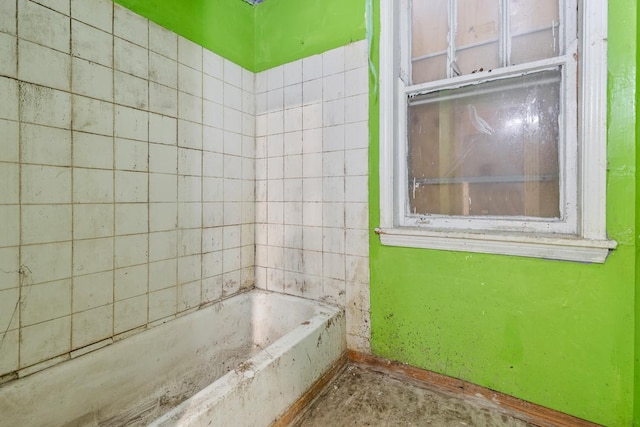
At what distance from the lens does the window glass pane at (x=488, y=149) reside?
141 centimetres

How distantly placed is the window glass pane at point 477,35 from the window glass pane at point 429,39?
0.08 meters

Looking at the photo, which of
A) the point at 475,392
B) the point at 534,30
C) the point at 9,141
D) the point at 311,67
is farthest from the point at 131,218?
the point at 534,30

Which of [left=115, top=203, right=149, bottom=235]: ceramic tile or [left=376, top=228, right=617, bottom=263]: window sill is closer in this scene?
[left=376, top=228, right=617, bottom=263]: window sill

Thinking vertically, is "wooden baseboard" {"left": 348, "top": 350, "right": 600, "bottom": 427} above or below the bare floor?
above

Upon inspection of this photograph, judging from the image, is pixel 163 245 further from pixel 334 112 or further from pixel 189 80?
pixel 334 112

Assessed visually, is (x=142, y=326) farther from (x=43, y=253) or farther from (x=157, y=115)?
(x=157, y=115)

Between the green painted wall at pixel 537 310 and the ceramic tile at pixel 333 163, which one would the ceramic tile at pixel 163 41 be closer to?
the ceramic tile at pixel 333 163

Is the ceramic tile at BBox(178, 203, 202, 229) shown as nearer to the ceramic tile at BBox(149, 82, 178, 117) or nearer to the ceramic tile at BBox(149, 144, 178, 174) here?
the ceramic tile at BBox(149, 144, 178, 174)

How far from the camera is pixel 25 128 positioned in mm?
1178

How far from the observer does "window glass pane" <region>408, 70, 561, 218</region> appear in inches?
55.6

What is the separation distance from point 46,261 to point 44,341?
34cm

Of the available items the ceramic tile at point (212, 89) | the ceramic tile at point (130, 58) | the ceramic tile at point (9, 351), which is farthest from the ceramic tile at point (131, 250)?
the ceramic tile at point (212, 89)

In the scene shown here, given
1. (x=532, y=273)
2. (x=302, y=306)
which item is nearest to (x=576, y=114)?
(x=532, y=273)

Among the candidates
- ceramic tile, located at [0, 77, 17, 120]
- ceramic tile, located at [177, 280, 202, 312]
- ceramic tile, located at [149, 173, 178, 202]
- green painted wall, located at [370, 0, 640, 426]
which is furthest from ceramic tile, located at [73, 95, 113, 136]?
green painted wall, located at [370, 0, 640, 426]
